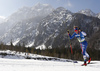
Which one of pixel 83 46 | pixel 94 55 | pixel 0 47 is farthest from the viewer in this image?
pixel 94 55

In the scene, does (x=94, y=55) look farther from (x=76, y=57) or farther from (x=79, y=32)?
(x=79, y=32)

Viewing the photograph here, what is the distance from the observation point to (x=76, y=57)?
114m

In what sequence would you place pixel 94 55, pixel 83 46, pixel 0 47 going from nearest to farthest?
pixel 83 46, pixel 0 47, pixel 94 55

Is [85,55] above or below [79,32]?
below

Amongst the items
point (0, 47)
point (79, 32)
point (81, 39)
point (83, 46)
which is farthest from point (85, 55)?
point (0, 47)

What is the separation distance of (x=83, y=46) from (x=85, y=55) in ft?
2.56

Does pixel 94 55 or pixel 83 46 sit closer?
pixel 83 46

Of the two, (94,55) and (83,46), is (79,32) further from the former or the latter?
(94,55)

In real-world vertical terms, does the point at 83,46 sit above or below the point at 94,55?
above

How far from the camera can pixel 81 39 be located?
909 centimetres

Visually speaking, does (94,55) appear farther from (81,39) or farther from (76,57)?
(81,39)

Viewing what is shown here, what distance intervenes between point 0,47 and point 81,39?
10843 cm

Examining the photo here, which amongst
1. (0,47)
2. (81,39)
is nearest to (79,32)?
(81,39)

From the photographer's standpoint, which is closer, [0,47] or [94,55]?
[0,47]
